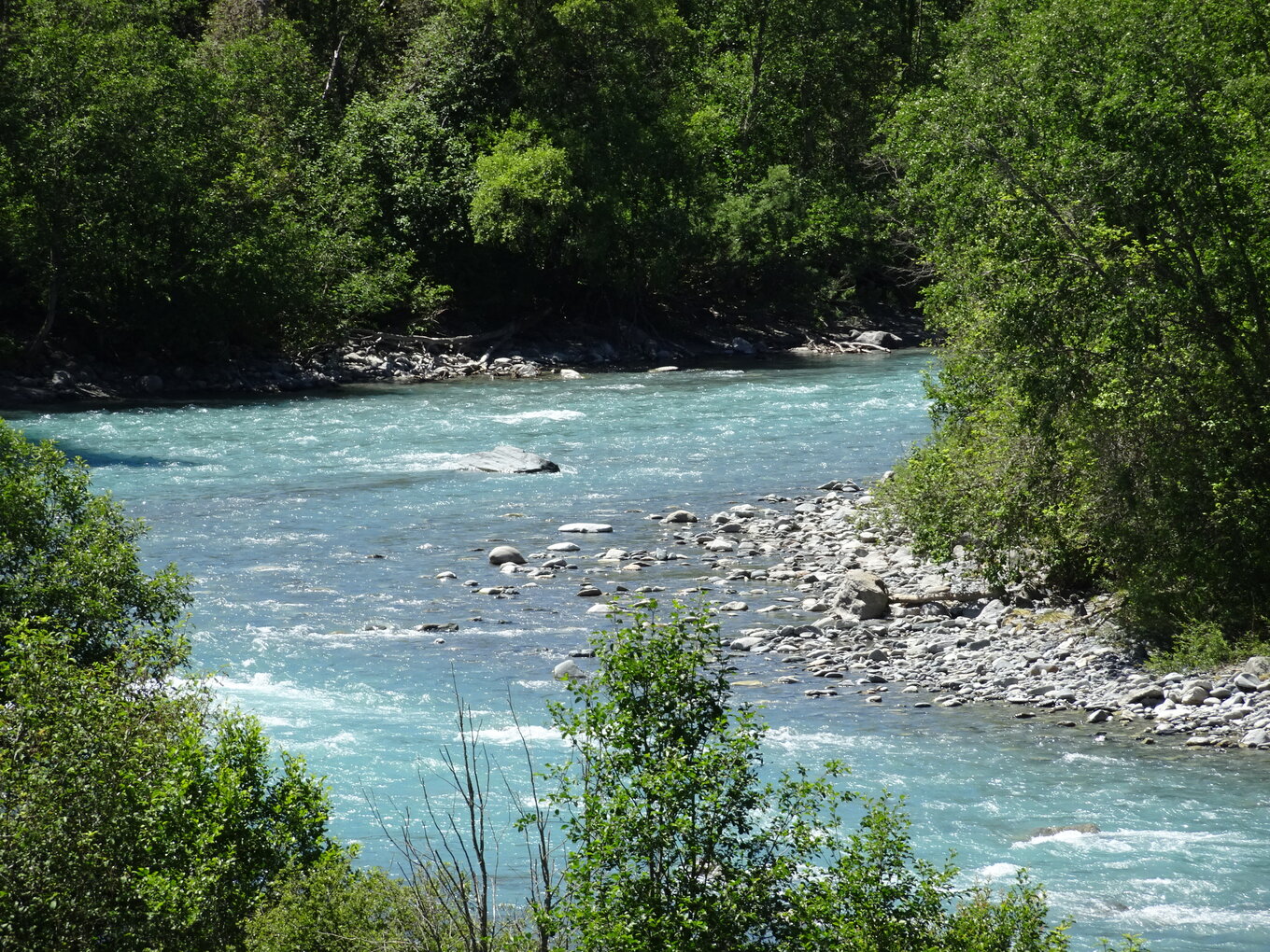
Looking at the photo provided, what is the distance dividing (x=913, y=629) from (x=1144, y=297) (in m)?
4.50

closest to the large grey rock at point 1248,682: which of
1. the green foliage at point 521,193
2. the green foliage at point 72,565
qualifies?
the green foliage at point 72,565

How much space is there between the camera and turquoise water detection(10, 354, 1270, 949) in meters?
9.71

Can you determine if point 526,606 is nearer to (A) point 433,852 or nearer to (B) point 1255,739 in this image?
(B) point 1255,739

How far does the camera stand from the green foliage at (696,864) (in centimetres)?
593

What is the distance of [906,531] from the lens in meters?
18.1

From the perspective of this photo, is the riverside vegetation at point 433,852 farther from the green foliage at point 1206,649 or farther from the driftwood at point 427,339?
the driftwood at point 427,339

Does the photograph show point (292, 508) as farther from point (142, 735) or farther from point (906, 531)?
point (142, 735)

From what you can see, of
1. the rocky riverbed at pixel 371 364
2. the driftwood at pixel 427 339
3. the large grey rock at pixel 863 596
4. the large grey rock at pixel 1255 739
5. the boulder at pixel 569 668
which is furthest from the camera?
the driftwood at pixel 427 339

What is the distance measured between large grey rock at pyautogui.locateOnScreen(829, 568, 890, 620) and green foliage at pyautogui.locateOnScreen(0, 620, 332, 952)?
931cm

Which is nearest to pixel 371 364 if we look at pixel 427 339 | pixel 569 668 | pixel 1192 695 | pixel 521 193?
pixel 427 339

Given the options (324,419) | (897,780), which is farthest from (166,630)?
(324,419)

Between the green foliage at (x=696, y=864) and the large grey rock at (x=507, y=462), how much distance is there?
60.6 feet

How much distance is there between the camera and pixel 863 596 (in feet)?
50.9

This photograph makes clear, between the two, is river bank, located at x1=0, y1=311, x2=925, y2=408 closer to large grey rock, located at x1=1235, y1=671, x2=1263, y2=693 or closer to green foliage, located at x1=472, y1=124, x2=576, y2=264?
green foliage, located at x1=472, y1=124, x2=576, y2=264
